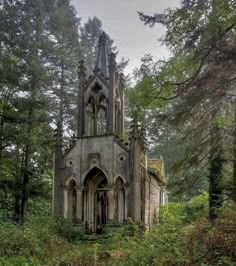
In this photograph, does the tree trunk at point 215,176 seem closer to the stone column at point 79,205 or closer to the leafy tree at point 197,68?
the leafy tree at point 197,68

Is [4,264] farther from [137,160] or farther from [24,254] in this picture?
[137,160]

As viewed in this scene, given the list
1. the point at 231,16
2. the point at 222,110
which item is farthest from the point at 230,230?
the point at 231,16

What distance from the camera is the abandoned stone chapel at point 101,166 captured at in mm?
17359

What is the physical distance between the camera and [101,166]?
58.4ft

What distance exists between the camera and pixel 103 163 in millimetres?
17812

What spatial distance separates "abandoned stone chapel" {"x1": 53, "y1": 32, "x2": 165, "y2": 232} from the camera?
17.4m

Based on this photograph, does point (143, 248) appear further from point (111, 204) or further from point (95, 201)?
point (95, 201)

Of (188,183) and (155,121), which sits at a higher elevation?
(155,121)

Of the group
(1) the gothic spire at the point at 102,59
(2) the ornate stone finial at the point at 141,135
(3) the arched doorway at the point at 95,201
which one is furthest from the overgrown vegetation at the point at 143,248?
(1) the gothic spire at the point at 102,59

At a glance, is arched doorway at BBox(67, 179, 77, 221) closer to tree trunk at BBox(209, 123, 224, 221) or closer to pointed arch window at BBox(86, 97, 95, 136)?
pointed arch window at BBox(86, 97, 95, 136)

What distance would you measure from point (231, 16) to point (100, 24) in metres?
36.7

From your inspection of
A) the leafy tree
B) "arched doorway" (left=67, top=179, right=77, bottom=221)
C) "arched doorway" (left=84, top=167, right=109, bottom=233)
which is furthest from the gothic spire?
the leafy tree

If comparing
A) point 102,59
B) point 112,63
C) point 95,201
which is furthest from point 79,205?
point 102,59

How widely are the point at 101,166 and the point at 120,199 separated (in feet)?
5.95
